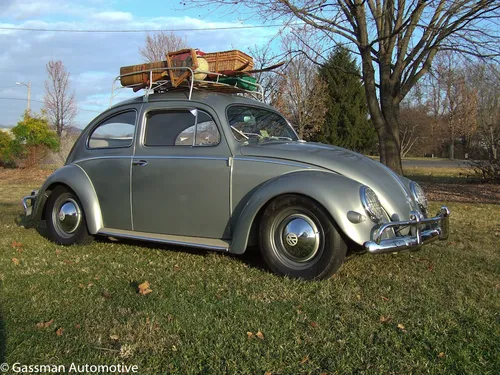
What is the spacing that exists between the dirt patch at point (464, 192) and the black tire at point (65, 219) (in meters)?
8.09

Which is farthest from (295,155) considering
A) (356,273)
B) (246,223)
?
(356,273)

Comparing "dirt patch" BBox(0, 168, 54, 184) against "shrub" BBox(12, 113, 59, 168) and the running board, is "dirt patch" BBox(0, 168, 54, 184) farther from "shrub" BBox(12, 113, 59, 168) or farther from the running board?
the running board

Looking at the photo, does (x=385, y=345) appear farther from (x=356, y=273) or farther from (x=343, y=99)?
(x=343, y=99)

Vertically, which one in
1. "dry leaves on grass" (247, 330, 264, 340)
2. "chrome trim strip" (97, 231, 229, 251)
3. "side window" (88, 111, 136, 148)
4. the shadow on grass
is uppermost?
"side window" (88, 111, 136, 148)

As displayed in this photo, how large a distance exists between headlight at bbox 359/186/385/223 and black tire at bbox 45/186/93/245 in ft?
11.1

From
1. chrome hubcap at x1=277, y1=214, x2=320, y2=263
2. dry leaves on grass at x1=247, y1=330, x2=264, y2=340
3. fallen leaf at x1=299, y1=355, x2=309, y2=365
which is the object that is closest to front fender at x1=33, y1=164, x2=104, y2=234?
chrome hubcap at x1=277, y1=214, x2=320, y2=263

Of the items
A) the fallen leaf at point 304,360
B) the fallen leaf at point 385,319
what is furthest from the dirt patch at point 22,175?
the fallen leaf at point 304,360

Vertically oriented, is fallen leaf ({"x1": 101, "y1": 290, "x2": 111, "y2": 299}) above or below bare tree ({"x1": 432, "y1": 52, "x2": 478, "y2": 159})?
below

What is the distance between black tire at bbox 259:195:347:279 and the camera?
388 centimetres

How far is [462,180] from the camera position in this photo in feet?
49.5

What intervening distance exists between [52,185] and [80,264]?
64.1 inches

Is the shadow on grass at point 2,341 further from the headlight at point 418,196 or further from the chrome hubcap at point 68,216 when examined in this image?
the headlight at point 418,196

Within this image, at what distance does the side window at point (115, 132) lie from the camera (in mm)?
5355

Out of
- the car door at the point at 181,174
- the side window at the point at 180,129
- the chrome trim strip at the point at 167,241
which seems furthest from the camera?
the side window at the point at 180,129
